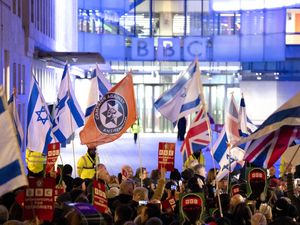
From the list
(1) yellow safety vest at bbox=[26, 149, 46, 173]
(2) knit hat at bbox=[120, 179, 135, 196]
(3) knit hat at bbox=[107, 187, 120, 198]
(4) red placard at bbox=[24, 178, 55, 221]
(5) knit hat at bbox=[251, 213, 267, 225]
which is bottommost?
(1) yellow safety vest at bbox=[26, 149, 46, 173]

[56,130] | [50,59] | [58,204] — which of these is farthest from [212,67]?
[58,204]

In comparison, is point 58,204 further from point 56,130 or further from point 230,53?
point 230,53

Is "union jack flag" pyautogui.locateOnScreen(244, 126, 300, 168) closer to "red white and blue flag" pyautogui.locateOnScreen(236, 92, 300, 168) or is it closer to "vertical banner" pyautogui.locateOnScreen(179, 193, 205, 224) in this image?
"red white and blue flag" pyautogui.locateOnScreen(236, 92, 300, 168)

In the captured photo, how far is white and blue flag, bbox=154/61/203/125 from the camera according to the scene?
1778 centimetres

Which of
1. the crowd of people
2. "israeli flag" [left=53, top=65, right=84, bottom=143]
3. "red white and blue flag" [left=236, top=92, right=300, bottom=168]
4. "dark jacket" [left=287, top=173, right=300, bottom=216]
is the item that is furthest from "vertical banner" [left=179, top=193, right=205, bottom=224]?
"israeli flag" [left=53, top=65, right=84, bottom=143]

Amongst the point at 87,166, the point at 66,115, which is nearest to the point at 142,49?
the point at 66,115

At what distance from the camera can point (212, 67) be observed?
57094 millimetres

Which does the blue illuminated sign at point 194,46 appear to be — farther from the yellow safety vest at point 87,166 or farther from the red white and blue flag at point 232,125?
the yellow safety vest at point 87,166

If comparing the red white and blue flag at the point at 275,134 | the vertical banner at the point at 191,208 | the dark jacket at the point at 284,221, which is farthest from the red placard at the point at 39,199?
the dark jacket at the point at 284,221

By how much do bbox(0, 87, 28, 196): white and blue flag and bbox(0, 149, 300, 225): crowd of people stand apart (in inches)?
18.5

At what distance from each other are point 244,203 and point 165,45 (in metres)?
45.1

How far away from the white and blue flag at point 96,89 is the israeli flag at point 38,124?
2237 millimetres

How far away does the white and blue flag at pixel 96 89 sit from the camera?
20.4 meters

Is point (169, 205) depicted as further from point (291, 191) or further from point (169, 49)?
point (169, 49)
